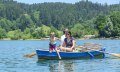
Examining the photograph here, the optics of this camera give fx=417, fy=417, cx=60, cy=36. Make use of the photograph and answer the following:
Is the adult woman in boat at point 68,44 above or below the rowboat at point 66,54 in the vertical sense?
above

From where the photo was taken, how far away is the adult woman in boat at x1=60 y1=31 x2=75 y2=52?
117 ft

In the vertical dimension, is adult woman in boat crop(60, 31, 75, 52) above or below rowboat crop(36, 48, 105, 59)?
above

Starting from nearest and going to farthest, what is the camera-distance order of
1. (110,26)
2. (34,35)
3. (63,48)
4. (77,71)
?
(77,71)
(63,48)
(110,26)
(34,35)

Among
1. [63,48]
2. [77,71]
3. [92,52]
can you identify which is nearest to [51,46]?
[63,48]

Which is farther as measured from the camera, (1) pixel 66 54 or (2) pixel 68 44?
(1) pixel 66 54

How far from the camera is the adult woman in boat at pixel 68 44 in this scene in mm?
35622

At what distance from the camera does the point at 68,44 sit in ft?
118

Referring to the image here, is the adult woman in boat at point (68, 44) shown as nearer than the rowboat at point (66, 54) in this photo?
Yes

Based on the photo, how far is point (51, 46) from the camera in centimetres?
3669

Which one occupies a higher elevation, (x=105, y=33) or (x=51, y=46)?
(x=51, y=46)

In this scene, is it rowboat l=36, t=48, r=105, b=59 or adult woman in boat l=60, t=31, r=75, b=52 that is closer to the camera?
adult woman in boat l=60, t=31, r=75, b=52

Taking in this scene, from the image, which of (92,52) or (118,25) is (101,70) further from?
(118,25)

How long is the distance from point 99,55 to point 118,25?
13756cm

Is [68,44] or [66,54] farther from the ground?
[68,44]
